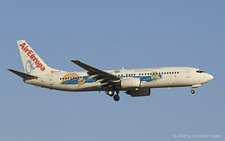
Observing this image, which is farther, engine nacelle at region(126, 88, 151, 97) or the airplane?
engine nacelle at region(126, 88, 151, 97)

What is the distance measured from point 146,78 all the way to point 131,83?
6.25 feet

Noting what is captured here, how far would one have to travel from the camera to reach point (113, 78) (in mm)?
60719

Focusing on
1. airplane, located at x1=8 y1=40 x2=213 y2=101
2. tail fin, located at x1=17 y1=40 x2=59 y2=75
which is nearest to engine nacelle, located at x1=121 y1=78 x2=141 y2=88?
airplane, located at x1=8 y1=40 x2=213 y2=101

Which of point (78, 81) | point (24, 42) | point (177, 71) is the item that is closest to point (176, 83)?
point (177, 71)

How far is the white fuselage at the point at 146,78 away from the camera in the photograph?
197 feet

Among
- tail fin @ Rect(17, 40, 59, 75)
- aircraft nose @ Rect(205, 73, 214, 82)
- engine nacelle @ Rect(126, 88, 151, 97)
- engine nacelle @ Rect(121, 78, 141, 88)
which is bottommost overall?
engine nacelle @ Rect(126, 88, 151, 97)

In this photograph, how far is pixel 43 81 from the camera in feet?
209

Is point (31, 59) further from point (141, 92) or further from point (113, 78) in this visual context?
point (141, 92)

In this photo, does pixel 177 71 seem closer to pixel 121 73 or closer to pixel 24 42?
pixel 121 73

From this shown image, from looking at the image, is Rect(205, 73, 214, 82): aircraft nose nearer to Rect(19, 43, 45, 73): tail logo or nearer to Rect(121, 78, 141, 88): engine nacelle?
Rect(121, 78, 141, 88): engine nacelle

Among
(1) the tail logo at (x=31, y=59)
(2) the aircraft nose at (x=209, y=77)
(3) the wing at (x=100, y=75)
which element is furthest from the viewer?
(1) the tail logo at (x=31, y=59)

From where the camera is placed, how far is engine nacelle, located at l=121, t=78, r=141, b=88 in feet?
196

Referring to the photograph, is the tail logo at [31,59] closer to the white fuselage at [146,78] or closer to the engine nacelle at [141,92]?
the white fuselage at [146,78]

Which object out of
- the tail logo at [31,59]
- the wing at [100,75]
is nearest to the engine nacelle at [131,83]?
the wing at [100,75]
